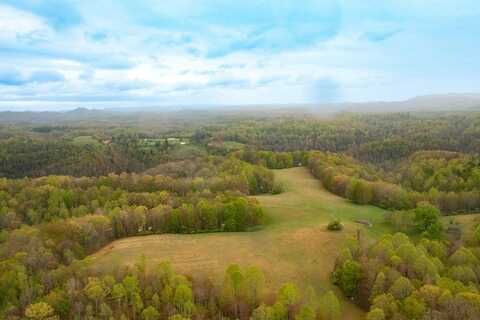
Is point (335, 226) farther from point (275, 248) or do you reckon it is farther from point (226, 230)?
point (226, 230)

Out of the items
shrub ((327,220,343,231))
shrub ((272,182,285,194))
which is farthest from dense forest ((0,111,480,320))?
shrub ((327,220,343,231))

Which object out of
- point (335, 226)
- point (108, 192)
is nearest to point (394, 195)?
point (335, 226)

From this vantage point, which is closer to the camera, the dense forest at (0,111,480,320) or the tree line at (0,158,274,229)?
the dense forest at (0,111,480,320)

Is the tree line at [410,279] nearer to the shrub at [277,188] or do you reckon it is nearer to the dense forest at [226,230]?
the dense forest at [226,230]

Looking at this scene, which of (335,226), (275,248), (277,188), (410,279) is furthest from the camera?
(277,188)

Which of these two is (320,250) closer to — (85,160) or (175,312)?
(175,312)

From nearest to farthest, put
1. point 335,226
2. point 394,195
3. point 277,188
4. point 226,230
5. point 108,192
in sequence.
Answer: point 335,226
point 226,230
point 394,195
point 108,192
point 277,188

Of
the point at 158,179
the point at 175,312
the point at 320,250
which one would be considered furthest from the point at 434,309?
the point at 158,179

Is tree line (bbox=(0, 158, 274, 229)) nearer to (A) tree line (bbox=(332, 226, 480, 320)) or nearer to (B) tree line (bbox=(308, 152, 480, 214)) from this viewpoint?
(B) tree line (bbox=(308, 152, 480, 214))
